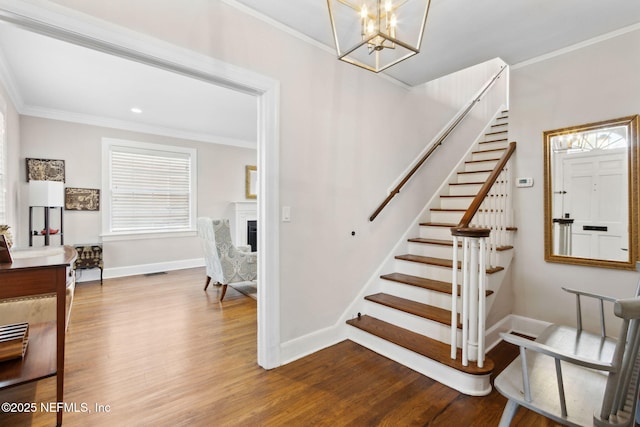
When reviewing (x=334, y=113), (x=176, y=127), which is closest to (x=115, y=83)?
(x=176, y=127)

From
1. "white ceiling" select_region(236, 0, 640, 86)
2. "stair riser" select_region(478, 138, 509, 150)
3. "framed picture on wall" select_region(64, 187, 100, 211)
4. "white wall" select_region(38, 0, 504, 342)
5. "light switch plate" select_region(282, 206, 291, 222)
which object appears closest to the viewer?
"white wall" select_region(38, 0, 504, 342)

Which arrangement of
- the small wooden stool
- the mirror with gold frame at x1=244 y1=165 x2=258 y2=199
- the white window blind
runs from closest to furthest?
1. the small wooden stool
2. the white window blind
3. the mirror with gold frame at x1=244 y1=165 x2=258 y2=199

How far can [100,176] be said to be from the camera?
482 cm

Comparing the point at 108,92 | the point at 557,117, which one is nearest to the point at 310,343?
the point at 557,117

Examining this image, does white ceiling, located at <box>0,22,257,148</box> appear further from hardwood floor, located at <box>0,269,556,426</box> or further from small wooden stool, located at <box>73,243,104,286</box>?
hardwood floor, located at <box>0,269,556,426</box>

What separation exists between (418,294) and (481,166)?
2.22m

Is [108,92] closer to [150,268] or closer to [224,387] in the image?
[150,268]

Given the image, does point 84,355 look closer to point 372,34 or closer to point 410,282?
point 410,282

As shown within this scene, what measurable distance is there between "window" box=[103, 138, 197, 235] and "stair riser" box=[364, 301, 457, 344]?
4345mm

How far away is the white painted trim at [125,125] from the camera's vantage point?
4273mm

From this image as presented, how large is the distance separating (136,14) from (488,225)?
3.01 meters

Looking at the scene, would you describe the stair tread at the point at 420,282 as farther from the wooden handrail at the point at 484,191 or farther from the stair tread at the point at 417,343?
the wooden handrail at the point at 484,191

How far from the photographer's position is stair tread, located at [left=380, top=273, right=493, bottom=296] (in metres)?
2.48

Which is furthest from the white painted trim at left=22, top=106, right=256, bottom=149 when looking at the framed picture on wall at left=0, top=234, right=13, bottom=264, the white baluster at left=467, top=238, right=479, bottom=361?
the white baluster at left=467, top=238, right=479, bottom=361
